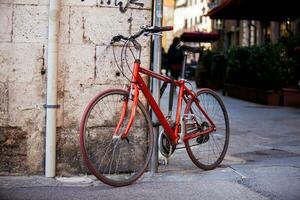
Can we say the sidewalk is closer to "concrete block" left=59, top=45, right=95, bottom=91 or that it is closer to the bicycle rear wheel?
the bicycle rear wheel

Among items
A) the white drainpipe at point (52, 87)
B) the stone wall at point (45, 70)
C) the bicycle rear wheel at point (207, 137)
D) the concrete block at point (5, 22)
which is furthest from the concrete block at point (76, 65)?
the bicycle rear wheel at point (207, 137)

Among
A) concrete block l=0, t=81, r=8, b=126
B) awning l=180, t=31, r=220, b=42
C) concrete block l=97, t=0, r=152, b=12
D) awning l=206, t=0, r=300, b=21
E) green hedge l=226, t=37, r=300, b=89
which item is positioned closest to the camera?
concrete block l=0, t=81, r=8, b=126

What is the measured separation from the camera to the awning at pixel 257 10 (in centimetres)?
1725

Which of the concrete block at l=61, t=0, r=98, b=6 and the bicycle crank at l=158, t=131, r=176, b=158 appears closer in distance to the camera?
the concrete block at l=61, t=0, r=98, b=6

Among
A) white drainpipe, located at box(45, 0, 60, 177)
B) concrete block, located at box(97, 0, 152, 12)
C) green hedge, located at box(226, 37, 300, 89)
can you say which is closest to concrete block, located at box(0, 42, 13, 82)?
white drainpipe, located at box(45, 0, 60, 177)

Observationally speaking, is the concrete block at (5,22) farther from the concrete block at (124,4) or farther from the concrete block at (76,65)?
the concrete block at (124,4)

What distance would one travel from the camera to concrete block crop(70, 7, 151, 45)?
16.9ft

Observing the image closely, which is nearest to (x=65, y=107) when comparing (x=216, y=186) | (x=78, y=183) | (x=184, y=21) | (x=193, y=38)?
(x=78, y=183)

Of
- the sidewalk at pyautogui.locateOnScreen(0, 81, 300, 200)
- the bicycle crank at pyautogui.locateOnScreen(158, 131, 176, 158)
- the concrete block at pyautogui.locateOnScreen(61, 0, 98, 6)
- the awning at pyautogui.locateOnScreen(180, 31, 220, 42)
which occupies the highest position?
the awning at pyautogui.locateOnScreen(180, 31, 220, 42)

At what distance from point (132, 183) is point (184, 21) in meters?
65.2

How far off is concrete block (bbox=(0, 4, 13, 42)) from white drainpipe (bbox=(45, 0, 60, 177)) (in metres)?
0.36

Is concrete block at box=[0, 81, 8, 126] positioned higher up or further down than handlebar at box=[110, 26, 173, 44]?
further down

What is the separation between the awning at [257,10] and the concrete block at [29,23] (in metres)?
12.6

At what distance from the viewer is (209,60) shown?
22281 millimetres
